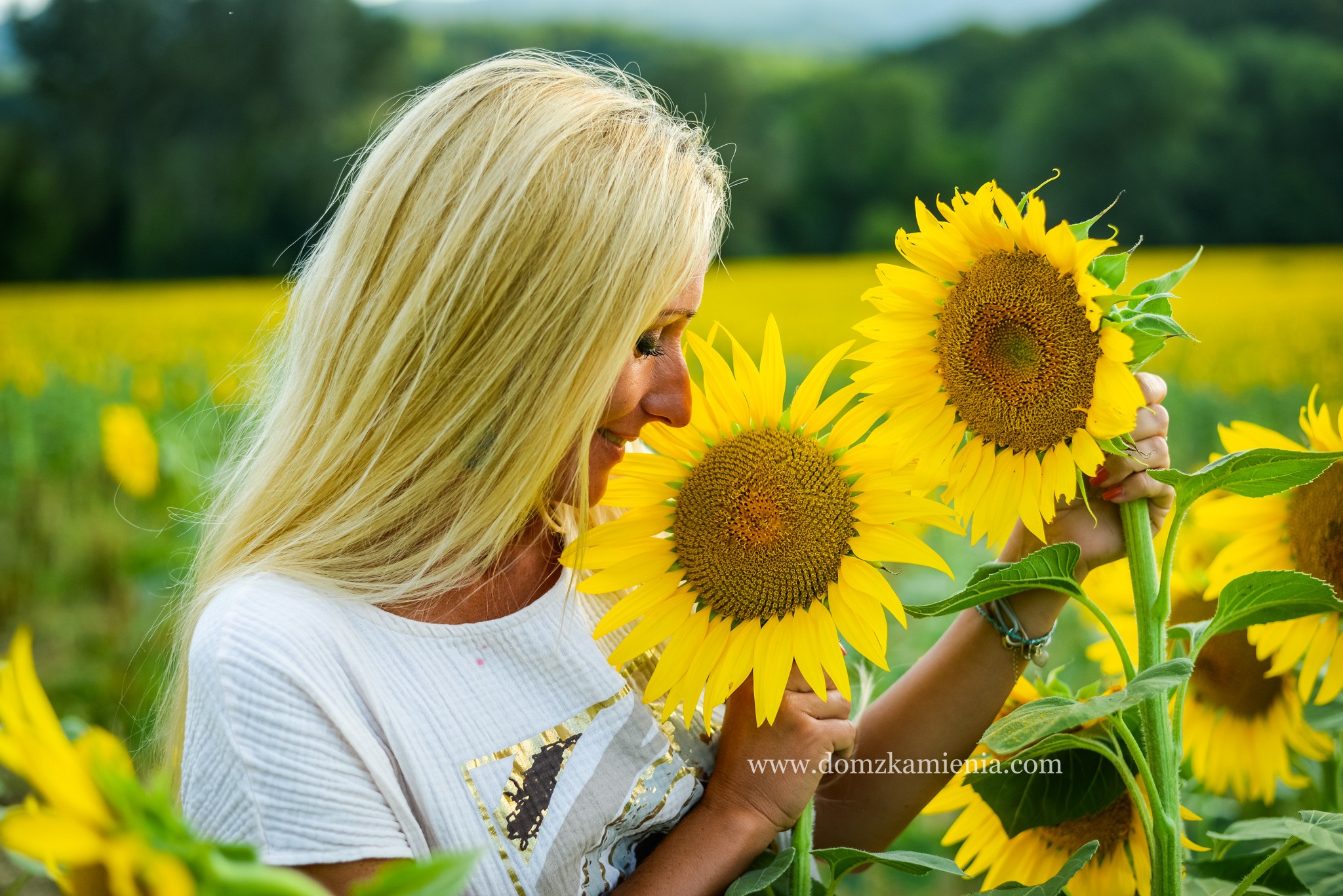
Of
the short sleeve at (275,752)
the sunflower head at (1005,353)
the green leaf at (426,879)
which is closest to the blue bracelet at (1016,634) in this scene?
the sunflower head at (1005,353)

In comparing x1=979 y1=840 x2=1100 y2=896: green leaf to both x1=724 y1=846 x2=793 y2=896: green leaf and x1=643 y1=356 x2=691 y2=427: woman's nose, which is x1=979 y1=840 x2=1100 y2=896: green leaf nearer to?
x1=724 y1=846 x2=793 y2=896: green leaf

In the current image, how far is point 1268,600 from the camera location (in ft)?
2.91

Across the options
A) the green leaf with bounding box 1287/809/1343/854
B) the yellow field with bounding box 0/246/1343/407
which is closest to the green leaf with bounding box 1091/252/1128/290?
the green leaf with bounding box 1287/809/1343/854

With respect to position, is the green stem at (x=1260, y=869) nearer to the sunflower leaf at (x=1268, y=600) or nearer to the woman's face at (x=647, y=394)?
the sunflower leaf at (x=1268, y=600)

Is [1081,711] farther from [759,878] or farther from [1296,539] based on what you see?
[1296,539]

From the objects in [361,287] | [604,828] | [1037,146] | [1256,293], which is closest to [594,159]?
[361,287]

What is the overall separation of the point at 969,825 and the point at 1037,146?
1671 cm

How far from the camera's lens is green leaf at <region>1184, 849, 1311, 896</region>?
1171 millimetres

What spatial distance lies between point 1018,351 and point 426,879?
66 cm

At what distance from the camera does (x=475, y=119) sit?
1.13 metres

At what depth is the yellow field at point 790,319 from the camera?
5.85 metres

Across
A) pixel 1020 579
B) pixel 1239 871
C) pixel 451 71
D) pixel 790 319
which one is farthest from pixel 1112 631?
pixel 790 319

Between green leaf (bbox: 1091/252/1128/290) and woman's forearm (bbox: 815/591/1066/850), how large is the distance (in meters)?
0.39

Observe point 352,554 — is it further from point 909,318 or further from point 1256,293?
point 1256,293
